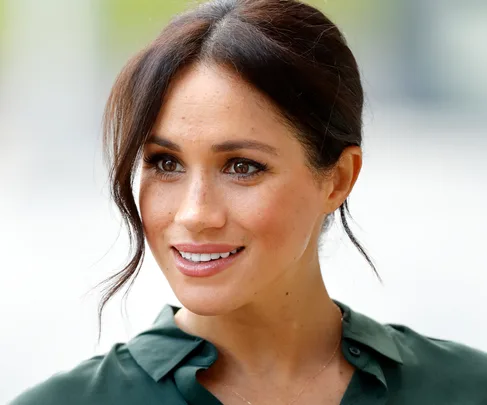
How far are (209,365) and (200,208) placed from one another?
368 millimetres

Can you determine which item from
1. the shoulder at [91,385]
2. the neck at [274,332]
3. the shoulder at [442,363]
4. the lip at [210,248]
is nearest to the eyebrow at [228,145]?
the lip at [210,248]

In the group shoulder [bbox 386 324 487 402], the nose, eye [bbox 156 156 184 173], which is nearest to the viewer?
the nose

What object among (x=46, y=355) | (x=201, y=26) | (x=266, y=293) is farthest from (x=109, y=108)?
(x=46, y=355)

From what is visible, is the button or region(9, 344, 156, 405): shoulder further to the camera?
the button

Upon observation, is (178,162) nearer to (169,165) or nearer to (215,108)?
(169,165)

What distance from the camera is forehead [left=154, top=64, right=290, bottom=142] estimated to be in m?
2.11

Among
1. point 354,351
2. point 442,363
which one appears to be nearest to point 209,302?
point 354,351

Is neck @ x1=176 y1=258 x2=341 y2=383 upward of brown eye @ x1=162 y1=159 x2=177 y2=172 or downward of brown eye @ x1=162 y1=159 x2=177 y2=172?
downward

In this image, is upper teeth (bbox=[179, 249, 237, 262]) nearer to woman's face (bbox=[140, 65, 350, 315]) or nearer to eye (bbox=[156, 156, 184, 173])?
woman's face (bbox=[140, 65, 350, 315])

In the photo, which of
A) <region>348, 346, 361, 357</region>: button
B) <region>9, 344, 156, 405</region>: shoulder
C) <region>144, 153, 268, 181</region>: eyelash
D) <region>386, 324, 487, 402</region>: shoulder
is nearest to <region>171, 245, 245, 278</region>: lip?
<region>144, 153, 268, 181</region>: eyelash

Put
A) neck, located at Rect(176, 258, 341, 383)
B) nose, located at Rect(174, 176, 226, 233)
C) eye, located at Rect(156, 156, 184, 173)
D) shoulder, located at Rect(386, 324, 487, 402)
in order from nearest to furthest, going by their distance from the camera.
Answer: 1. nose, located at Rect(174, 176, 226, 233)
2. eye, located at Rect(156, 156, 184, 173)
3. neck, located at Rect(176, 258, 341, 383)
4. shoulder, located at Rect(386, 324, 487, 402)

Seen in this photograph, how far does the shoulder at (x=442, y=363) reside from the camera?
2416 mm

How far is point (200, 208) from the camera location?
207cm

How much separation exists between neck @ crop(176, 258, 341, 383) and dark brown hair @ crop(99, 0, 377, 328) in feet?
0.77
